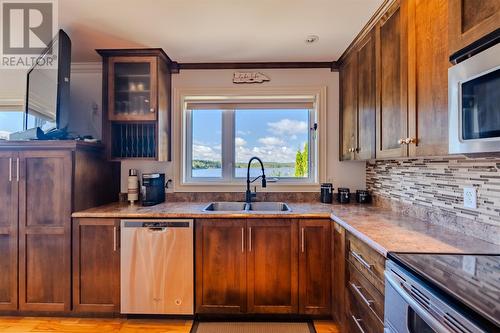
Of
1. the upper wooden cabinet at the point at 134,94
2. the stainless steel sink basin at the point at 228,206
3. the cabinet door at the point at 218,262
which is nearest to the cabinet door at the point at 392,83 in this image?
the cabinet door at the point at 218,262

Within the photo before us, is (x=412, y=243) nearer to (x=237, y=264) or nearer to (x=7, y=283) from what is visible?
(x=237, y=264)

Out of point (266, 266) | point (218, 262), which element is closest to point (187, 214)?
point (218, 262)

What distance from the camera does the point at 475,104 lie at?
0.96m

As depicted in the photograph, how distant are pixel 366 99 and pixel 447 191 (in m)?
0.85

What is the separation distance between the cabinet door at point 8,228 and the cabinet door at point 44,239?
0.16ft

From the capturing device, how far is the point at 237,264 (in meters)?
2.13

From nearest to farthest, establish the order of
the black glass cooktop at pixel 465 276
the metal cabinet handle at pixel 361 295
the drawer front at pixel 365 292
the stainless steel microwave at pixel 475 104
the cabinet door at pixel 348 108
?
the black glass cooktop at pixel 465 276
the stainless steel microwave at pixel 475 104
the drawer front at pixel 365 292
the metal cabinet handle at pixel 361 295
the cabinet door at pixel 348 108

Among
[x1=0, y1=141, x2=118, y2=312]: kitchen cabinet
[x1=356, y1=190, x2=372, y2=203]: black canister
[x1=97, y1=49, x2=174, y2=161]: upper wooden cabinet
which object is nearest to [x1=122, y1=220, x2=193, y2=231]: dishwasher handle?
[x1=0, y1=141, x2=118, y2=312]: kitchen cabinet

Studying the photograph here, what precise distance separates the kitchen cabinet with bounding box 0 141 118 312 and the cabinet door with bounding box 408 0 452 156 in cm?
237

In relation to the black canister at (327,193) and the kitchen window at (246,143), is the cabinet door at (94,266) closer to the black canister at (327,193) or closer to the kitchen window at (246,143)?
the kitchen window at (246,143)

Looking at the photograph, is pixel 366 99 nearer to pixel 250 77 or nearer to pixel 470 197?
pixel 470 197

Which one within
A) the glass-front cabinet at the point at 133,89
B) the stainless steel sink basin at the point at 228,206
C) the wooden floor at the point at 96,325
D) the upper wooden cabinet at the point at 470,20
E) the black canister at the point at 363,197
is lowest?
the wooden floor at the point at 96,325

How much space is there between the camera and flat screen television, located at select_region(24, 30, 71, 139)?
220 centimetres

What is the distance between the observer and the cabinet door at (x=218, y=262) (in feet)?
6.98
